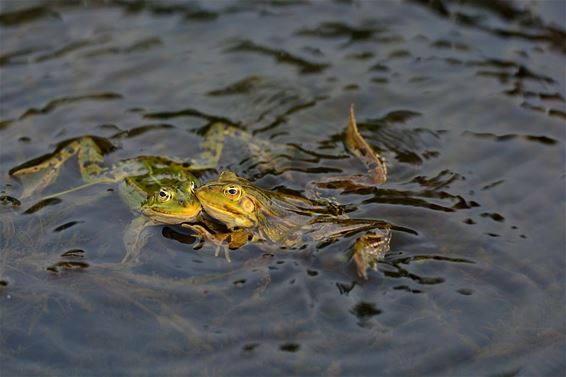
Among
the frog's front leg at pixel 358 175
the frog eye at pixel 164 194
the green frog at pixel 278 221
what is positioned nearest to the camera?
the green frog at pixel 278 221

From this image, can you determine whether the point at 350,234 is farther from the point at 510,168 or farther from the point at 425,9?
the point at 425,9

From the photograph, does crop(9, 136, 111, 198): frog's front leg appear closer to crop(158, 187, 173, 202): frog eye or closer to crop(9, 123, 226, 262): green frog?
crop(9, 123, 226, 262): green frog

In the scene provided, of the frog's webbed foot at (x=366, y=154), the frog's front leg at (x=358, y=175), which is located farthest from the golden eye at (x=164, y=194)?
the frog's webbed foot at (x=366, y=154)

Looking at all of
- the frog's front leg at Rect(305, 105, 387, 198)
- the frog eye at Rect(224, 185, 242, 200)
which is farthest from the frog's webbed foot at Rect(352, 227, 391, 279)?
the frog eye at Rect(224, 185, 242, 200)

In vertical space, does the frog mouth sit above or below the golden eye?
below

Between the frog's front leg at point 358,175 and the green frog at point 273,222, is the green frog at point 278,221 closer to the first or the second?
the green frog at point 273,222
